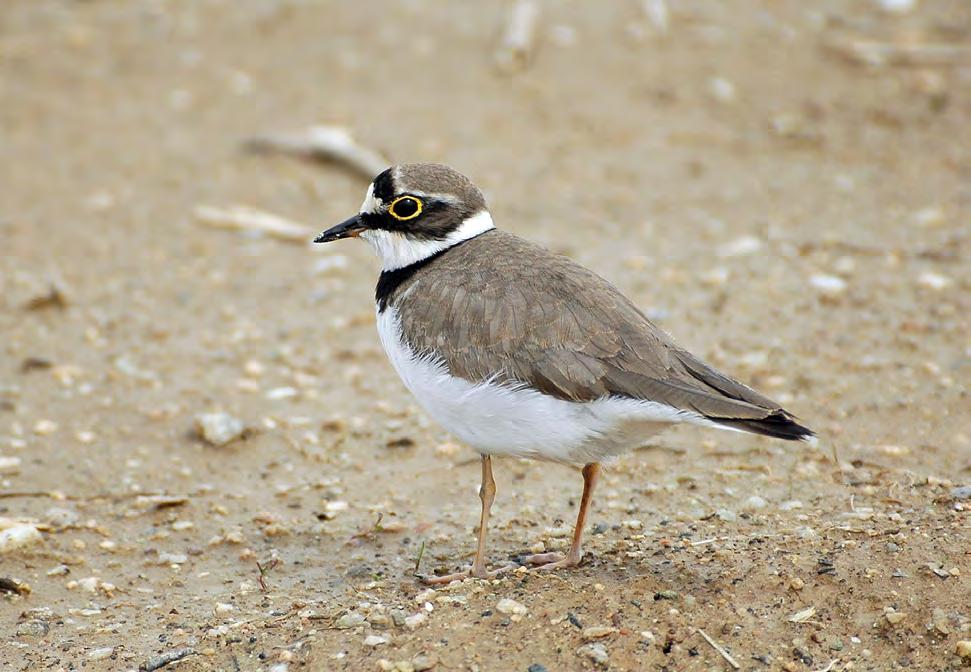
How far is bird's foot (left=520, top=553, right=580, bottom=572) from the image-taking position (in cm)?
534

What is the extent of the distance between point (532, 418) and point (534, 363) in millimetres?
232

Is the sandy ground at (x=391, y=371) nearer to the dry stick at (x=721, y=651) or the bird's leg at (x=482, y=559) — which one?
the dry stick at (x=721, y=651)

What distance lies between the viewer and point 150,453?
699cm

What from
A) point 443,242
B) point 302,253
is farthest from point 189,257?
point 443,242

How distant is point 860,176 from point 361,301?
182 inches

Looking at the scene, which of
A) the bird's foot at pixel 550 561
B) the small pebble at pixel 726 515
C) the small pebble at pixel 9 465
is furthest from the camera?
the small pebble at pixel 9 465

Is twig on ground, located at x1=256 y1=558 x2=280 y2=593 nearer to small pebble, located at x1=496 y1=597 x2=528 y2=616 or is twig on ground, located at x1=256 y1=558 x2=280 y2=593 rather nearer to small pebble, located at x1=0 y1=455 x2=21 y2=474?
small pebble, located at x1=496 y1=597 x2=528 y2=616

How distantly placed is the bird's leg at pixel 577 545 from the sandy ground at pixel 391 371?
0.51 feet

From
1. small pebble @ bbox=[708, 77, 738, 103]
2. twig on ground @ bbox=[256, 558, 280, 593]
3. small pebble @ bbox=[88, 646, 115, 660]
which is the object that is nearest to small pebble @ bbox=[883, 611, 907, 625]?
twig on ground @ bbox=[256, 558, 280, 593]

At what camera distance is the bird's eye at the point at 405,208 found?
5.84m

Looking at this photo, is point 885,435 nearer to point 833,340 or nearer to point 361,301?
point 833,340

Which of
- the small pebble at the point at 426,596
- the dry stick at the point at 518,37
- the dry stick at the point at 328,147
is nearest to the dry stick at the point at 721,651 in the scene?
the small pebble at the point at 426,596

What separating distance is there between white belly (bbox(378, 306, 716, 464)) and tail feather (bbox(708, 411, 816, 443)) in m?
0.14

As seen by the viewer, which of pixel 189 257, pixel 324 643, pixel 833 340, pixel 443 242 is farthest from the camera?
pixel 189 257
